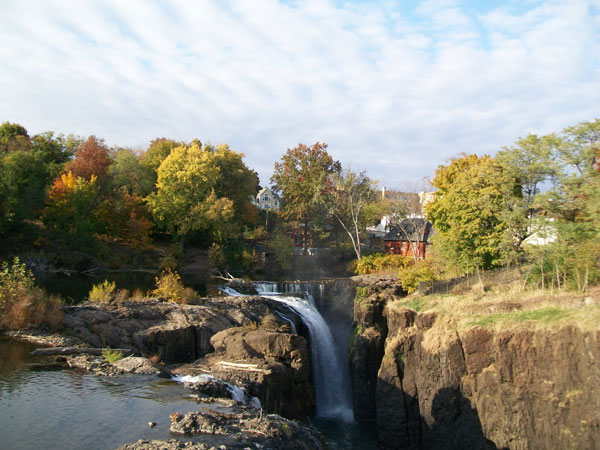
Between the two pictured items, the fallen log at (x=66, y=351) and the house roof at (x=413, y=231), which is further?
the house roof at (x=413, y=231)

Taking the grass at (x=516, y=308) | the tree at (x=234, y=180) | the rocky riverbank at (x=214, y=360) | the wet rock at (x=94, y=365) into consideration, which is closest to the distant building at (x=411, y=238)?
the tree at (x=234, y=180)

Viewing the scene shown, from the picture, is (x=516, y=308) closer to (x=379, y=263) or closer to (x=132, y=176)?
(x=379, y=263)

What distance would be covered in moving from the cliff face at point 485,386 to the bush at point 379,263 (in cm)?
2228

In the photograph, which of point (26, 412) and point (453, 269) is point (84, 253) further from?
point (26, 412)

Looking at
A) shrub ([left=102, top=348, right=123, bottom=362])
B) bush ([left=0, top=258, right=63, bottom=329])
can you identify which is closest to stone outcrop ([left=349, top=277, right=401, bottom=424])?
shrub ([left=102, top=348, right=123, bottom=362])

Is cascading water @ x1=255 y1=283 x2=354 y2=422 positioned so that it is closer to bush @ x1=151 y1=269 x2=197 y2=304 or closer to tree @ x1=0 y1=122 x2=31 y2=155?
bush @ x1=151 y1=269 x2=197 y2=304

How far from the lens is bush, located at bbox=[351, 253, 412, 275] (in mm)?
43625

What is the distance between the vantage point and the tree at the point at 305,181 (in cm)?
5347

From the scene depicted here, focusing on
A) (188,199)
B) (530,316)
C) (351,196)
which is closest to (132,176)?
(188,199)

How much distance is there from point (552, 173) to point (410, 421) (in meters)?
14.2

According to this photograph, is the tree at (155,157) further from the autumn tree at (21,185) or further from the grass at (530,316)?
the grass at (530,316)

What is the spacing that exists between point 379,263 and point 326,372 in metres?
21.8

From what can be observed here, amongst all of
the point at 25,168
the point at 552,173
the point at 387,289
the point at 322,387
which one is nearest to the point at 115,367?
the point at 322,387

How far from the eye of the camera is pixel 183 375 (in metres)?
13.5
